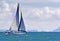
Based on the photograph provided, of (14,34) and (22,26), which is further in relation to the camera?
(14,34)

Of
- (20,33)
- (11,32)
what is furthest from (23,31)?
(11,32)

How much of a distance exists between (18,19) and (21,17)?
3.18 m

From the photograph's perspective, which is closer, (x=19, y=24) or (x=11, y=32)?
(x=19, y=24)

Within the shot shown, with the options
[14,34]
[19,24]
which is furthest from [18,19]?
[14,34]

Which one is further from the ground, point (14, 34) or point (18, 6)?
point (18, 6)

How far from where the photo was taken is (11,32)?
378ft

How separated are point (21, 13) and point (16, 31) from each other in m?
8.84

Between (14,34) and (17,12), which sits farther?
(14,34)

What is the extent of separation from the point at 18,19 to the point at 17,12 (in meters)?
2.82

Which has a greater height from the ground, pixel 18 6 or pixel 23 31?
pixel 18 6

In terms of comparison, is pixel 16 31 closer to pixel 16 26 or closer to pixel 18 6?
pixel 16 26

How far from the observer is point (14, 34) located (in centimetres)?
11394

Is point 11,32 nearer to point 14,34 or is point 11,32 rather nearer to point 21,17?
point 14,34

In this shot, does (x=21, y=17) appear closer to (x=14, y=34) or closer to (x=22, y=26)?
(x=22, y=26)
